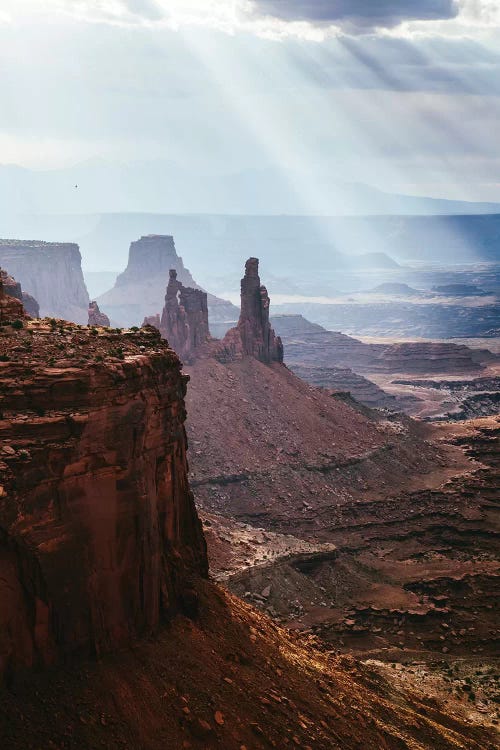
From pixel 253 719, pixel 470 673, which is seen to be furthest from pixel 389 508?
pixel 253 719

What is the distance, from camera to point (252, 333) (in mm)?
115812

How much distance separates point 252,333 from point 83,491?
3520 inches

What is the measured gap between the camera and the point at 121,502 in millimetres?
28547

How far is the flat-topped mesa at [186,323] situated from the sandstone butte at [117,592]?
7913 centimetres

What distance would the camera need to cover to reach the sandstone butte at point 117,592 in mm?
25156

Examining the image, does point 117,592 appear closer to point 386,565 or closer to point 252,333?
point 386,565

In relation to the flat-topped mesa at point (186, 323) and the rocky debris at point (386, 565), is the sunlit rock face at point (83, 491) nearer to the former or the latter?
the rocky debris at point (386, 565)

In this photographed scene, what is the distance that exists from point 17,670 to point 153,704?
4243 millimetres

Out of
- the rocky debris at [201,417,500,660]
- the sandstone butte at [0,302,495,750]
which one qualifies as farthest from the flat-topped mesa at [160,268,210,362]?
the sandstone butte at [0,302,495,750]

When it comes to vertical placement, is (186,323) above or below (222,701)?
above

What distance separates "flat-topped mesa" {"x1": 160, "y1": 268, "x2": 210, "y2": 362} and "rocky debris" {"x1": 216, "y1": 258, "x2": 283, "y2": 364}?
127 inches

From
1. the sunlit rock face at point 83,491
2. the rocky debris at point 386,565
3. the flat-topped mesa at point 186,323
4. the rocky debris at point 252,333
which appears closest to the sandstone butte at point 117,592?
the sunlit rock face at point 83,491

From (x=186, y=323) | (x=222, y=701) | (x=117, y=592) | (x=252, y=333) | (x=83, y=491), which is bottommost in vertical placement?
(x=222, y=701)

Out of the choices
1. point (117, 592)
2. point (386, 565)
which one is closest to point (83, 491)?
point (117, 592)
